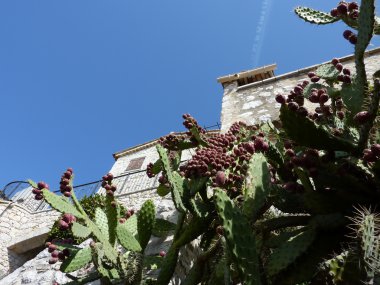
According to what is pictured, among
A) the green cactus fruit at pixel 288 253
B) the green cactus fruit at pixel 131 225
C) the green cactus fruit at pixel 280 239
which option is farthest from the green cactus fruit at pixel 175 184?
the green cactus fruit at pixel 131 225

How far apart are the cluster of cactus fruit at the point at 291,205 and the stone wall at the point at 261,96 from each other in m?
2.96

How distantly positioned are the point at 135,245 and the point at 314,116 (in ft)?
4.96

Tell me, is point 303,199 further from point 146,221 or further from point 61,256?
point 61,256

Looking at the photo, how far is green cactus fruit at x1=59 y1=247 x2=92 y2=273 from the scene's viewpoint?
7.64 feet

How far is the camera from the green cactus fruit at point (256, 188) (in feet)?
5.76

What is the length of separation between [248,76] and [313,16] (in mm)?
4357

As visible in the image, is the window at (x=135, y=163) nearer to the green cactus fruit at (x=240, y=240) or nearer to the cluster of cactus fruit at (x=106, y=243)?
the cluster of cactus fruit at (x=106, y=243)

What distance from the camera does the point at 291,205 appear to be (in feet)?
6.25

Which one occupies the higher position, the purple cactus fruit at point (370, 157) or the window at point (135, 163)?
the window at point (135, 163)

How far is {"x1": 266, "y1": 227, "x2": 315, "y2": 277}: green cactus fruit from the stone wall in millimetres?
3903

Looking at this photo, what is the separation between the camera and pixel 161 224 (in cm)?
279

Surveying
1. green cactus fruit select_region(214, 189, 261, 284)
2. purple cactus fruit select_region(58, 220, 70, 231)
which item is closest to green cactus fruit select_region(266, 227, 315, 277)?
green cactus fruit select_region(214, 189, 261, 284)

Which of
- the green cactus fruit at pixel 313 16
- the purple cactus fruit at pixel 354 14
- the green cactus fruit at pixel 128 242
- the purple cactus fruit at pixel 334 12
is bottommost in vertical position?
the green cactus fruit at pixel 128 242

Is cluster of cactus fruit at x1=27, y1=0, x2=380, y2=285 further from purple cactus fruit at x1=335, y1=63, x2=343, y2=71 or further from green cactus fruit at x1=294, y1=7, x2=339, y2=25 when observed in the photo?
green cactus fruit at x1=294, y1=7, x2=339, y2=25
